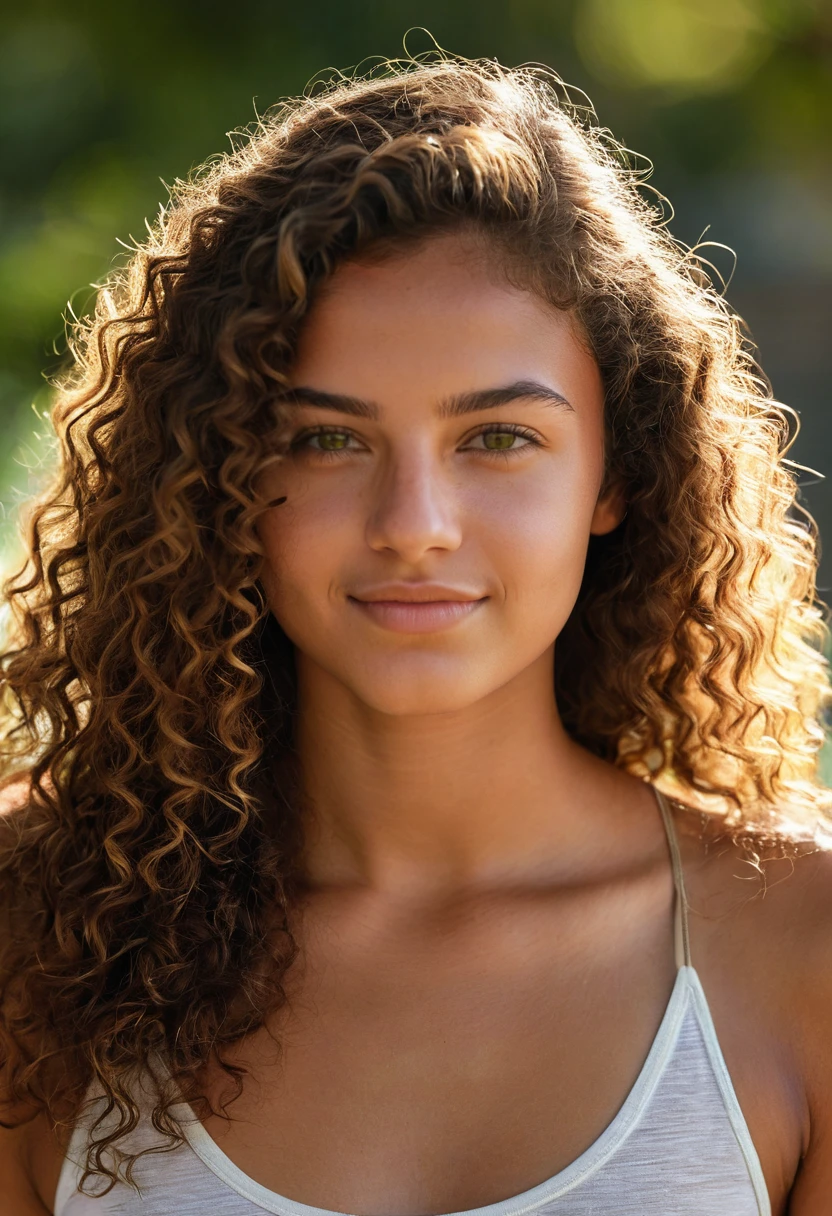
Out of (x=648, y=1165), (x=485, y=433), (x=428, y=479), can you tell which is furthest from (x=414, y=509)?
(x=648, y=1165)

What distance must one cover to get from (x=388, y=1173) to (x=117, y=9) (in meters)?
5.07

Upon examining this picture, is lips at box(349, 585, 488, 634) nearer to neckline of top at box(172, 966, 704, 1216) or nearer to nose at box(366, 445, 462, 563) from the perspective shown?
nose at box(366, 445, 462, 563)

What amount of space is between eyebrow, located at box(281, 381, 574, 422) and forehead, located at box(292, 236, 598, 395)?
1 cm

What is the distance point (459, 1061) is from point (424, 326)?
3.06ft

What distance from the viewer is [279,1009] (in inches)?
74.8

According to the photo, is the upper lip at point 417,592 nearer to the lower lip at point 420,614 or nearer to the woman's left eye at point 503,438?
the lower lip at point 420,614

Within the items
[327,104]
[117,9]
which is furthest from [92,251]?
[327,104]

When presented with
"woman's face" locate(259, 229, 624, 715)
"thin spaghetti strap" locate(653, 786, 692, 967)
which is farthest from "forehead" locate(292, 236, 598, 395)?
"thin spaghetti strap" locate(653, 786, 692, 967)

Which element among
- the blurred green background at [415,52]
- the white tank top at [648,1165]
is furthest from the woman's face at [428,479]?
the blurred green background at [415,52]

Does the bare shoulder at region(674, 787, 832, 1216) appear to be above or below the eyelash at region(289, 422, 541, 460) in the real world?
below

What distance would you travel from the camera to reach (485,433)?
1.73 m

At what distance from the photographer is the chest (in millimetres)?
1728

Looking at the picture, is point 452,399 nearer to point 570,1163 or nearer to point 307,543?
point 307,543

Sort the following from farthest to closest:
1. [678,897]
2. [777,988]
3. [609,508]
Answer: [609,508] < [678,897] < [777,988]
